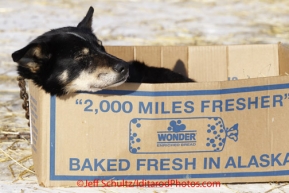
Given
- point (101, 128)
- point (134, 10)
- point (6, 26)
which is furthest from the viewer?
point (134, 10)

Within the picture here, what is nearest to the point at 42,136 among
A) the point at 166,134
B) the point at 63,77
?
the point at 63,77

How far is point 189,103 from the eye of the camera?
4.18m

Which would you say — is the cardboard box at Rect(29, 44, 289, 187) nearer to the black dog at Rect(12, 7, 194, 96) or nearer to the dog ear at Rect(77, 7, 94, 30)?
the black dog at Rect(12, 7, 194, 96)

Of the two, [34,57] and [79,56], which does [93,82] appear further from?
[34,57]

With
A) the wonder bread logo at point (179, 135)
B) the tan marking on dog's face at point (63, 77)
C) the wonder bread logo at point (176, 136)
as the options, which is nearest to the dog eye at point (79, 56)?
the tan marking on dog's face at point (63, 77)

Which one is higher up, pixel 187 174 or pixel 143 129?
pixel 143 129

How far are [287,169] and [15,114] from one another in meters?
2.92

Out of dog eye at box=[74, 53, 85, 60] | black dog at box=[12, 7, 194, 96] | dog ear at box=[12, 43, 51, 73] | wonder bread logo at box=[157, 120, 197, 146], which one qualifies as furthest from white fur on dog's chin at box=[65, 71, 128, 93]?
wonder bread logo at box=[157, 120, 197, 146]

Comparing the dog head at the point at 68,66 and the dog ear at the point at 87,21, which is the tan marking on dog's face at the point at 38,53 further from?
the dog ear at the point at 87,21

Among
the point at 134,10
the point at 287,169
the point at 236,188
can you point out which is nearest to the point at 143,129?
the point at 236,188

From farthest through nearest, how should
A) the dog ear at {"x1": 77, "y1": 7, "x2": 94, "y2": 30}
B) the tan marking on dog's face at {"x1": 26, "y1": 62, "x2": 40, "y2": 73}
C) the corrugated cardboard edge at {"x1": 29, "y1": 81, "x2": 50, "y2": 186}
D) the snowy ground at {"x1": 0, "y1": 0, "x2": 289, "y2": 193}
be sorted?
the snowy ground at {"x1": 0, "y1": 0, "x2": 289, "y2": 193}
the dog ear at {"x1": 77, "y1": 7, "x2": 94, "y2": 30}
the tan marking on dog's face at {"x1": 26, "y1": 62, "x2": 40, "y2": 73}
the corrugated cardboard edge at {"x1": 29, "y1": 81, "x2": 50, "y2": 186}

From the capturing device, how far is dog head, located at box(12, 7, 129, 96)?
13.7 feet

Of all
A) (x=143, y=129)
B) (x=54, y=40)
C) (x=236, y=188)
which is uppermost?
(x=54, y=40)

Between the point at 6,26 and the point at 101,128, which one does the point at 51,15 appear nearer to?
the point at 6,26
